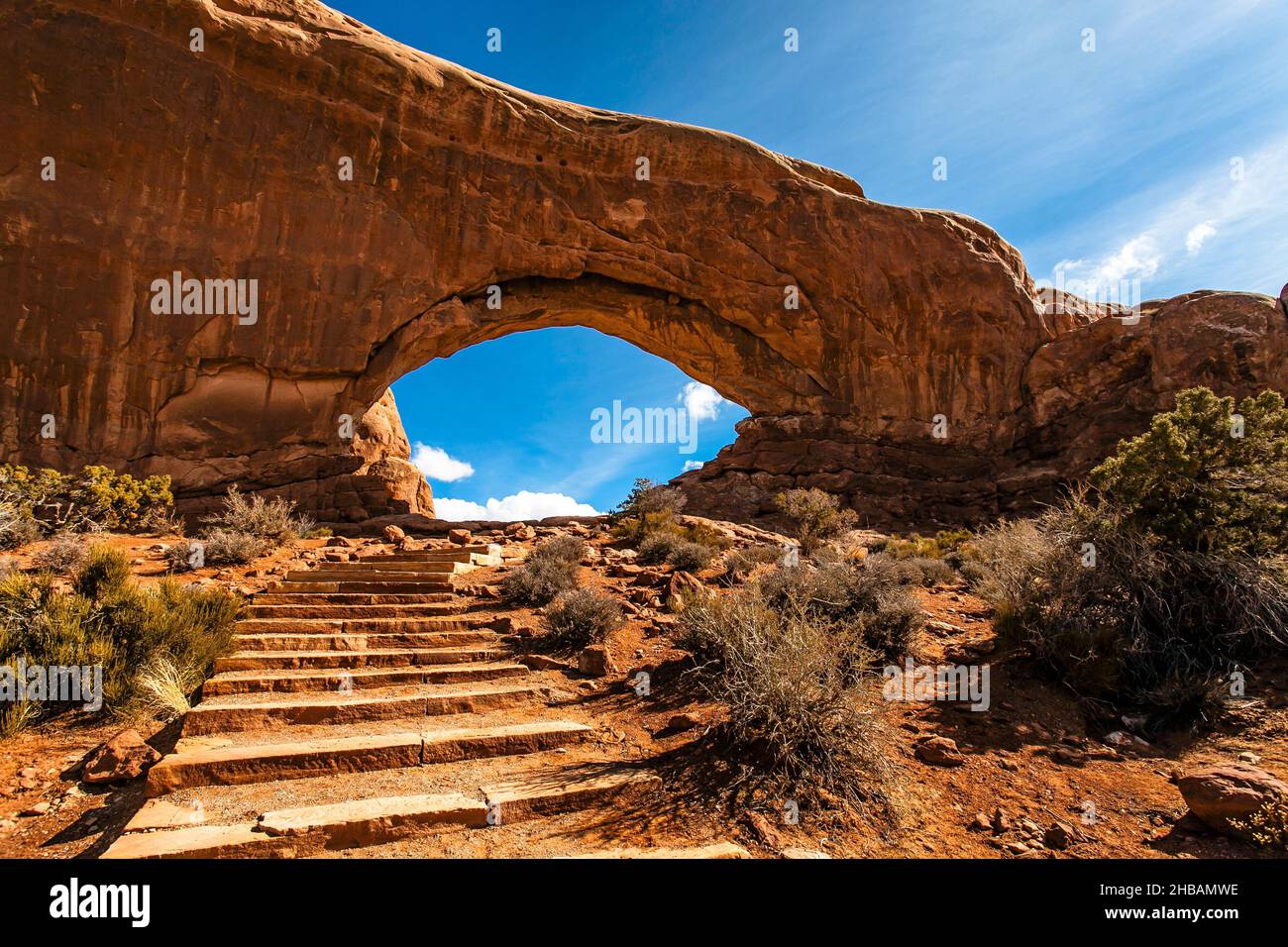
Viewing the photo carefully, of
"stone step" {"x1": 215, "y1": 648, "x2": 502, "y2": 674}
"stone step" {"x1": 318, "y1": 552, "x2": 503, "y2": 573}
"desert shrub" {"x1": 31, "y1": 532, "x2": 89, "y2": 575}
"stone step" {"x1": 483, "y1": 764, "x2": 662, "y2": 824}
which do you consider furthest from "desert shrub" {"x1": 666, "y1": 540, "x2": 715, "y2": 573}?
"desert shrub" {"x1": 31, "y1": 532, "x2": 89, "y2": 575}

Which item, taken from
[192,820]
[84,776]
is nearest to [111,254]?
[84,776]

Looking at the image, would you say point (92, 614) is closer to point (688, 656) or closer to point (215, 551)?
point (215, 551)

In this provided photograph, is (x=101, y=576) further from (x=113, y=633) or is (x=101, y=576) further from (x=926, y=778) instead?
(x=926, y=778)

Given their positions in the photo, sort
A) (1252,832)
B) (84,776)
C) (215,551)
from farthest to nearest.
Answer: (215,551), (84,776), (1252,832)

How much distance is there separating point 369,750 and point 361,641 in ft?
7.43

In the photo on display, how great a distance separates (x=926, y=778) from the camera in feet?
12.7

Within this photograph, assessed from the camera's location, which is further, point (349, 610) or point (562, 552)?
point (562, 552)

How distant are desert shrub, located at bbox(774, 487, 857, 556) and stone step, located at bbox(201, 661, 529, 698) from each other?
30.1 feet

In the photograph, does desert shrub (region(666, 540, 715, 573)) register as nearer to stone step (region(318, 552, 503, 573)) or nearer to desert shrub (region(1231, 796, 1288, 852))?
stone step (region(318, 552, 503, 573))

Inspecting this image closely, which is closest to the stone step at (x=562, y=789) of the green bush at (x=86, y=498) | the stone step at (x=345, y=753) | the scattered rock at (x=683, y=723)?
the stone step at (x=345, y=753)

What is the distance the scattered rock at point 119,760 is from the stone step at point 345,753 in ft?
1.05

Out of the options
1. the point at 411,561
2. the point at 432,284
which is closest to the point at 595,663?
the point at 411,561
